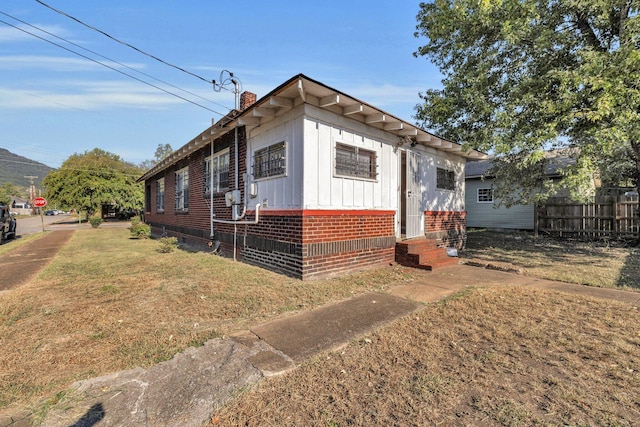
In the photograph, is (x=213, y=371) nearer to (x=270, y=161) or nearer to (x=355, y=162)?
(x=270, y=161)

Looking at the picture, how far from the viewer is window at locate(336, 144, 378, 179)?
20.3ft

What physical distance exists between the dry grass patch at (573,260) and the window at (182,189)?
31.9 feet

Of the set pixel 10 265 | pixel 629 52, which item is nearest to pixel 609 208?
pixel 629 52

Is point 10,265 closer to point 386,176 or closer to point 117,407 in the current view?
point 117,407

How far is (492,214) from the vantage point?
56.2 ft

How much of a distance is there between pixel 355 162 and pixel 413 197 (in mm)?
A: 2361

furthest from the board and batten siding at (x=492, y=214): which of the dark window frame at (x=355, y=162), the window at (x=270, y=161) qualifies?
the window at (x=270, y=161)

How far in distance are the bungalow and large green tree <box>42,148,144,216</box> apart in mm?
30078

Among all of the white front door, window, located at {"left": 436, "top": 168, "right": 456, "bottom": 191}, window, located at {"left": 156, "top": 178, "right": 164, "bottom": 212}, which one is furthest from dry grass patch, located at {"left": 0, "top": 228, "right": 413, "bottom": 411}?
window, located at {"left": 156, "top": 178, "right": 164, "bottom": 212}

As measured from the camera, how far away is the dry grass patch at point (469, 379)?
6.56 feet

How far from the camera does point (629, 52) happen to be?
5922 millimetres

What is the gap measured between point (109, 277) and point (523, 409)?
263 inches

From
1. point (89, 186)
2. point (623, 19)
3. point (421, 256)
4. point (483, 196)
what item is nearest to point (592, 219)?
point (483, 196)

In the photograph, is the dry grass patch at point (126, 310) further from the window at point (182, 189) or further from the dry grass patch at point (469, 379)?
the window at point (182, 189)
